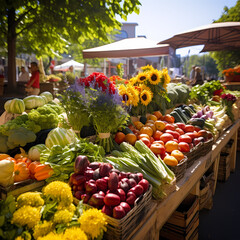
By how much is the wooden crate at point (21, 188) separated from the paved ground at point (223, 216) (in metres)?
1.98

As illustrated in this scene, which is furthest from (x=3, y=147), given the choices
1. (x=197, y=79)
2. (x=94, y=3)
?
(x=197, y=79)

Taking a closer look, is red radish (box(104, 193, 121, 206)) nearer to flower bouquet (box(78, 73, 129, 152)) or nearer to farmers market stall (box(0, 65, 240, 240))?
farmers market stall (box(0, 65, 240, 240))

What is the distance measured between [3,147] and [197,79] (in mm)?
7855

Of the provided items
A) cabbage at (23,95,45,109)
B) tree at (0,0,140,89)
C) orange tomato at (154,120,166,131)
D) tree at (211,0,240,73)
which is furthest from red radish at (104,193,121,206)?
tree at (211,0,240,73)

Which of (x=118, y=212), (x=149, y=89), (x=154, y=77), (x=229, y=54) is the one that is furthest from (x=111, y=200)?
(x=229, y=54)

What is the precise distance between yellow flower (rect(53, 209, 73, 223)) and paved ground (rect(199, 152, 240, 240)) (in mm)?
1997

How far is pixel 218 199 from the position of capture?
128 inches

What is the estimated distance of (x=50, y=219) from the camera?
1.04 meters

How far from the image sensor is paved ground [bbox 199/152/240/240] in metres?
2.47

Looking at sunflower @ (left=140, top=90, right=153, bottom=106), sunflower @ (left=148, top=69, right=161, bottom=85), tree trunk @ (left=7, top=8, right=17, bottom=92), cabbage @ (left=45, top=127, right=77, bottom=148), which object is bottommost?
cabbage @ (left=45, top=127, right=77, bottom=148)

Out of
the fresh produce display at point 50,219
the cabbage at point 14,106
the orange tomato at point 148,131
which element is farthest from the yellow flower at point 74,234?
the cabbage at point 14,106

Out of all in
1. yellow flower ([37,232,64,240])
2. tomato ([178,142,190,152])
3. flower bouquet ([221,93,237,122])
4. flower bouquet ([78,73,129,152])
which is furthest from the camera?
flower bouquet ([221,93,237,122])

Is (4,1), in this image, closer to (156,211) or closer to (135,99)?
(135,99)

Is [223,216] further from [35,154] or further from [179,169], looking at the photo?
[35,154]
